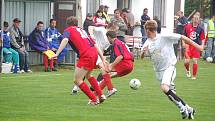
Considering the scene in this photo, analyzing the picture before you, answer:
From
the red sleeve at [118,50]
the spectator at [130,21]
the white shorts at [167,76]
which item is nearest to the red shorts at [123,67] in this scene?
the red sleeve at [118,50]

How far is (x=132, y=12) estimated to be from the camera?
41094 mm

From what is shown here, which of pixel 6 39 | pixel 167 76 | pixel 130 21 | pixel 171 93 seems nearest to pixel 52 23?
pixel 6 39

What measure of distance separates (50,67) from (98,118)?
1405 cm

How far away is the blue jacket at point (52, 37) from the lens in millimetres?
29109

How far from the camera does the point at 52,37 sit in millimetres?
29188

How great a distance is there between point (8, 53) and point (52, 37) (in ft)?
9.65

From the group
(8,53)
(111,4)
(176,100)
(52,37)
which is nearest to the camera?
(176,100)

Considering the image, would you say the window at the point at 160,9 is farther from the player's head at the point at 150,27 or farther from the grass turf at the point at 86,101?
the player's head at the point at 150,27

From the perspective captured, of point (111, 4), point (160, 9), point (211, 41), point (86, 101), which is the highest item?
point (111, 4)

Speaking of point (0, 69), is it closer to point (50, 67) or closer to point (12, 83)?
point (12, 83)

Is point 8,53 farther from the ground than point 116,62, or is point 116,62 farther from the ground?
point 116,62

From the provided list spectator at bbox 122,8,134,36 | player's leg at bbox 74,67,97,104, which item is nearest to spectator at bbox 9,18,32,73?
A: spectator at bbox 122,8,134,36

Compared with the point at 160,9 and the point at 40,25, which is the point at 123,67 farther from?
the point at 160,9


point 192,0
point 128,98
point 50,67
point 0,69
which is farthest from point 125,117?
point 192,0
